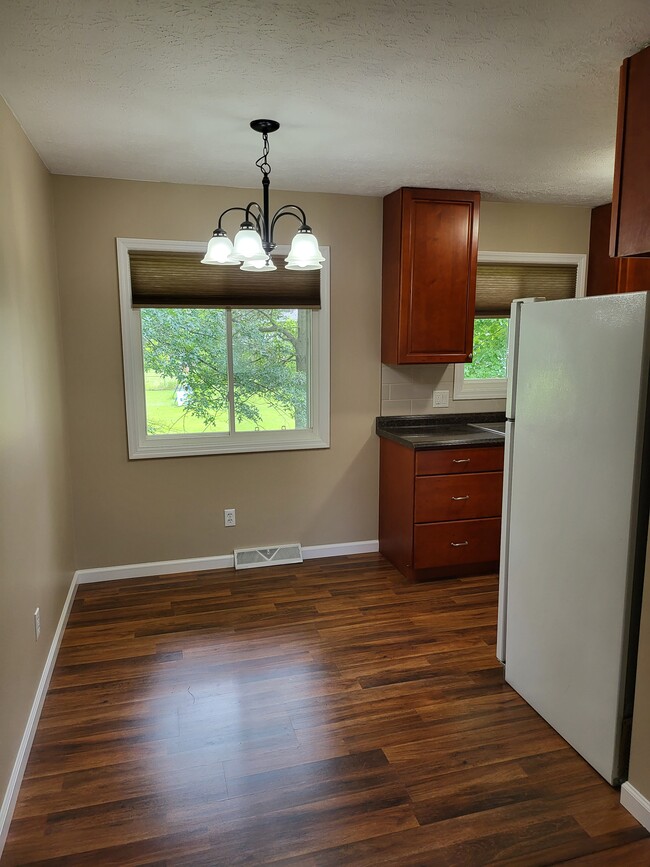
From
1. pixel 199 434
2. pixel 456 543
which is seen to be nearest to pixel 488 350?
pixel 456 543

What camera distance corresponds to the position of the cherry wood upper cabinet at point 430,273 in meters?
3.74

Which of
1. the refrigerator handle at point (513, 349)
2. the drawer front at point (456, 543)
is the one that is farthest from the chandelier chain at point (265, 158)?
the drawer front at point (456, 543)

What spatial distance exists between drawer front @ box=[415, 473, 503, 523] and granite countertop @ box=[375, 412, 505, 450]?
217 millimetres

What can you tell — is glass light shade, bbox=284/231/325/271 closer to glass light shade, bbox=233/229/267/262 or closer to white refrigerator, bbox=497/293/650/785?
glass light shade, bbox=233/229/267/262

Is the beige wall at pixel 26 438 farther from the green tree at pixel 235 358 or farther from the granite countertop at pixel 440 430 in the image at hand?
the granite countertop at pixel 440 430

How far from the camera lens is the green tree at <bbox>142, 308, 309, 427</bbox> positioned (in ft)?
12.4

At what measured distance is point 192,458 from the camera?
12.7 ft

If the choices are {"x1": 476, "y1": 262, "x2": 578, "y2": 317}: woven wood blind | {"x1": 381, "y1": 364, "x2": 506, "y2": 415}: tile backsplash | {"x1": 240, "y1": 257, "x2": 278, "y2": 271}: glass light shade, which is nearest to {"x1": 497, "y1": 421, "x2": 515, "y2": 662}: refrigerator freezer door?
{"x1": 240, "y1": 257, "x2": 278, "y2": 271}: glass light shade

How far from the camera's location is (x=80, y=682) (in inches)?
107

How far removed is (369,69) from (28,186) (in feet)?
5.54

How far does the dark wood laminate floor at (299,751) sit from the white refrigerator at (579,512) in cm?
22

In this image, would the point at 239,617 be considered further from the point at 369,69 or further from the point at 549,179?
the point at 549,179

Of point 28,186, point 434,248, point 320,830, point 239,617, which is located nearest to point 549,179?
point 434,248

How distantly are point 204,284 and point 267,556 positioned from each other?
184cm
